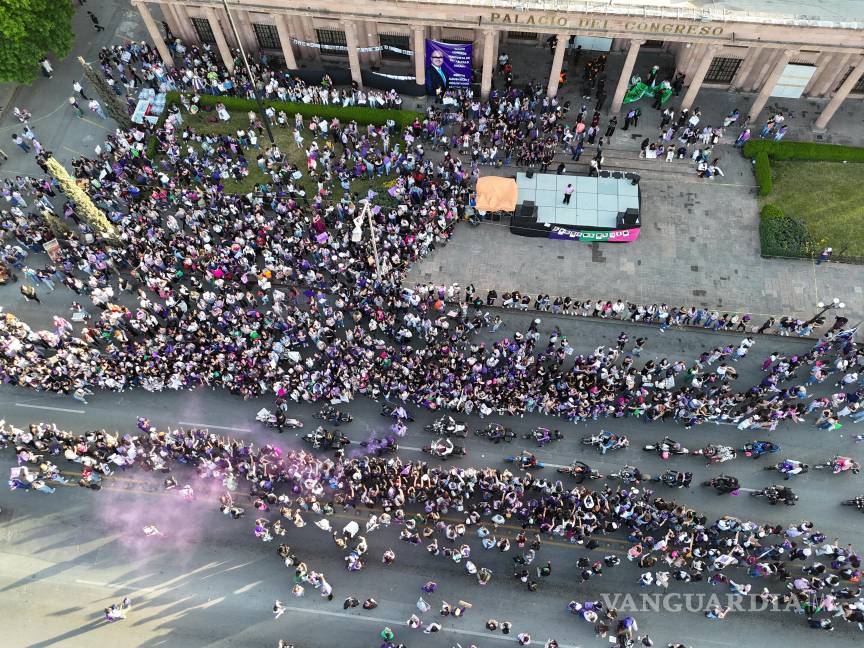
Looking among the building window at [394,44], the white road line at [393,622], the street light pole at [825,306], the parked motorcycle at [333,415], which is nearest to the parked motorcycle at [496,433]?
the parked motorcycle at [333,415]

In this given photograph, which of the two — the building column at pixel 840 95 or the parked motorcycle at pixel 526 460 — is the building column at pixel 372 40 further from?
the building column at pixel 840 95

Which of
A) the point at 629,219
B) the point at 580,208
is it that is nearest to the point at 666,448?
the point at 629,219

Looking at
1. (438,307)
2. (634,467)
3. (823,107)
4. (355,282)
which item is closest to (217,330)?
(355,282)

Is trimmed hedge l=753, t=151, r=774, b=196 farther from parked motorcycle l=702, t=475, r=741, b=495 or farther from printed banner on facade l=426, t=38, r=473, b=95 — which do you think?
printed banner on facade l=426, t=38, r=473, b=95

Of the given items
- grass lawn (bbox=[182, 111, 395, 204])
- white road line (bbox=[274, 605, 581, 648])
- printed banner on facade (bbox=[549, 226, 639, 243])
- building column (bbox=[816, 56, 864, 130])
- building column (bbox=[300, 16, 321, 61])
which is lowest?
white road line (bbox=[274, 605, 581, 648])

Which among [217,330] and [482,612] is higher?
[217,330]

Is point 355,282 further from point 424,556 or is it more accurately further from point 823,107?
point 823,107

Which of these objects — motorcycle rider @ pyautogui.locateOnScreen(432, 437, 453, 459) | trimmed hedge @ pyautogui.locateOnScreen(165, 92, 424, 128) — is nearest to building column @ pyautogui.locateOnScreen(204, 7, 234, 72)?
trimmed hedge @ pyautogui.locateOnScreen(165, 92, 424, 128)

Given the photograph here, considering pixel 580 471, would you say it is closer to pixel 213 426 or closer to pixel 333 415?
pixel 333 415
